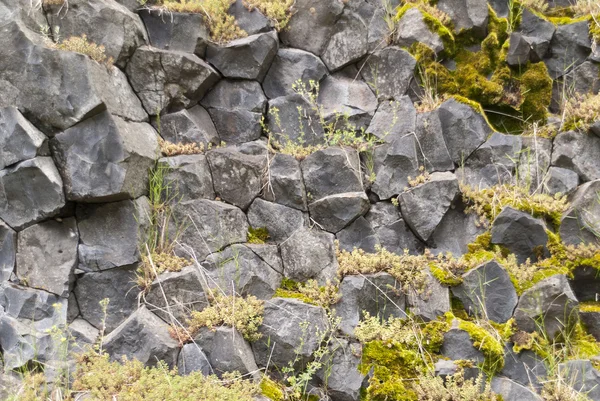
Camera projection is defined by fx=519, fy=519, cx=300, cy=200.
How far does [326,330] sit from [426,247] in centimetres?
164

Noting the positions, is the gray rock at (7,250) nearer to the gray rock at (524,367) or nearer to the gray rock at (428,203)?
the gray rock at (428,203)

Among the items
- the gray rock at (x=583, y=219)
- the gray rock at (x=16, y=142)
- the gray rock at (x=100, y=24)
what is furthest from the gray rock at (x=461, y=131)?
the gray rock at (x=16, y=142)

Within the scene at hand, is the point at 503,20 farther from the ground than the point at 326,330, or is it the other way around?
the point at 503,20

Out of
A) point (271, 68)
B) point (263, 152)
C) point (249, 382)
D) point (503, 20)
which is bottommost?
point (249, 382)

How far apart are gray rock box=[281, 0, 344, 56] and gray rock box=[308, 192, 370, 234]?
2189mm

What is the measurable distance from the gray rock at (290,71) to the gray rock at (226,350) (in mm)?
3109

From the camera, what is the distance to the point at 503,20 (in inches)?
265

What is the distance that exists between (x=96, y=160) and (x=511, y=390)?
4.31 m

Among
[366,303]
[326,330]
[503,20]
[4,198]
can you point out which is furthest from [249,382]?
[503,20]

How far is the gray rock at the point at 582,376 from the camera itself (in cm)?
428

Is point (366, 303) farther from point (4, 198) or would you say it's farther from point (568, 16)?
point (568, 16)

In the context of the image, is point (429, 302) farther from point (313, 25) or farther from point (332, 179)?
point (313, 25)

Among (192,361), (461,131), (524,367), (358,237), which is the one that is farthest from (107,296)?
(461,131)

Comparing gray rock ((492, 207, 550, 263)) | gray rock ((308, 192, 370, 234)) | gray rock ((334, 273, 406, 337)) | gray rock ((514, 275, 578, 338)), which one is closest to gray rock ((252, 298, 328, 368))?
gray rock ((334, 273, 406, 337))
